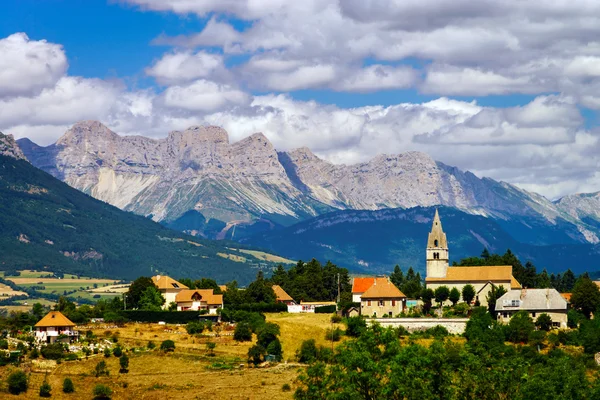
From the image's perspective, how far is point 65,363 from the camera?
10919 cm

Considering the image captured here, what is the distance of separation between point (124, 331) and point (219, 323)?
13268 mm

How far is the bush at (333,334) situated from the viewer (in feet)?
401

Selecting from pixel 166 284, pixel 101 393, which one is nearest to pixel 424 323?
pixel 101 393

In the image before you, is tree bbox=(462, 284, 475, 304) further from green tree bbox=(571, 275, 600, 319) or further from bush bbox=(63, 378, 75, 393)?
bush bbox=(63, 378, 75, 393)

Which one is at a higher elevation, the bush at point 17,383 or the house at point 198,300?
the house at point 198,300

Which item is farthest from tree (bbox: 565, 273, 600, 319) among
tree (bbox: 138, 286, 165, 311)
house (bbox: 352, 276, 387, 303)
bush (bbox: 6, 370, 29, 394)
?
bush (bbox: 6, 370, 29, 394)

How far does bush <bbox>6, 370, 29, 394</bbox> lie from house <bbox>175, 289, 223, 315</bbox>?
51.9 metres

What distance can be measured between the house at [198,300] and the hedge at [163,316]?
1198 centimetres

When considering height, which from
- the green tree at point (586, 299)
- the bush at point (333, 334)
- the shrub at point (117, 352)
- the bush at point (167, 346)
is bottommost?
the shrub at point (117, 352)

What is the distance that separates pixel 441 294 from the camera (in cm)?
14500

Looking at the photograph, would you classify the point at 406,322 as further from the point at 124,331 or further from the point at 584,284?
the point at 124,331

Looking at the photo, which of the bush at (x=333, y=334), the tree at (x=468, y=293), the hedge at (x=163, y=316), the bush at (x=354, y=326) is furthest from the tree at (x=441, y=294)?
the hedge at (x=163, y=316)

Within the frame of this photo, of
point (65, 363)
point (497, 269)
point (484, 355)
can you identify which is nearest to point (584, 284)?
point (497, 269)

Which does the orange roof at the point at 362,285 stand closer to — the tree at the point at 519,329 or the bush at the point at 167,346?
the tree at the point at 519,329
